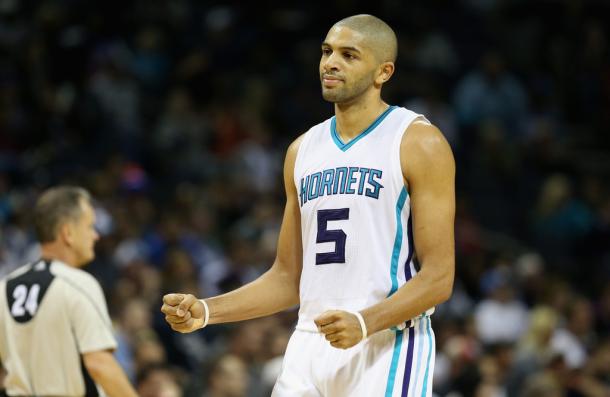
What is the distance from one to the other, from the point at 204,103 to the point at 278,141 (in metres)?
1.18

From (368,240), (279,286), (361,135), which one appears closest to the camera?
(368,240)

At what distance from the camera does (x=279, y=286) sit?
222 inches

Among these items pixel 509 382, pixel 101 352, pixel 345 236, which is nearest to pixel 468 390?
pixel 509 382

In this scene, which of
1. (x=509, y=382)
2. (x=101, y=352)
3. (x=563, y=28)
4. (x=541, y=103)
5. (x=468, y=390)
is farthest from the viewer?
(x=563, y=28)

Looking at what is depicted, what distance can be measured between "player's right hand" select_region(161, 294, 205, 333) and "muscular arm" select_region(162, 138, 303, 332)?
0.42 feet

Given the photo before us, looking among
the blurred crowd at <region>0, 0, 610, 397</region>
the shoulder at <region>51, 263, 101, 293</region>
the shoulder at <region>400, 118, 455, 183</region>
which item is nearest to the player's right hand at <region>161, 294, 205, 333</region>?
the shoulder at <region>400, 118, 455, 183</region>

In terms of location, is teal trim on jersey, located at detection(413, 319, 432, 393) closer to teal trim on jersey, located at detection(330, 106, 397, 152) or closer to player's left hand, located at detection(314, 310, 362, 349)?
player's left hand, located at detection(314, 310, 362, 349)

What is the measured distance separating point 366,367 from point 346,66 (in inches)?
54.1

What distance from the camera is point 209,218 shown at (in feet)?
46.0

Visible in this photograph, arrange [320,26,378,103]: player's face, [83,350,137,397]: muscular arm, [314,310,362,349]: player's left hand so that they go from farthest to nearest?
[83,350,137,397]: muscular arm < [320,26,378,103]: player's face < [314,310,362,349]: player's left hand

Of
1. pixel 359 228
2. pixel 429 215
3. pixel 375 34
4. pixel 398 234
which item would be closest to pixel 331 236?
pixel 359 228

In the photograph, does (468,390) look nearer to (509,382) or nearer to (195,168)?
(509,382)

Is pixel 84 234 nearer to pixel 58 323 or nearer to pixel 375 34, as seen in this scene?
pixel 58 323

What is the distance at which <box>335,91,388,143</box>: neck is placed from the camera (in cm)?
540
